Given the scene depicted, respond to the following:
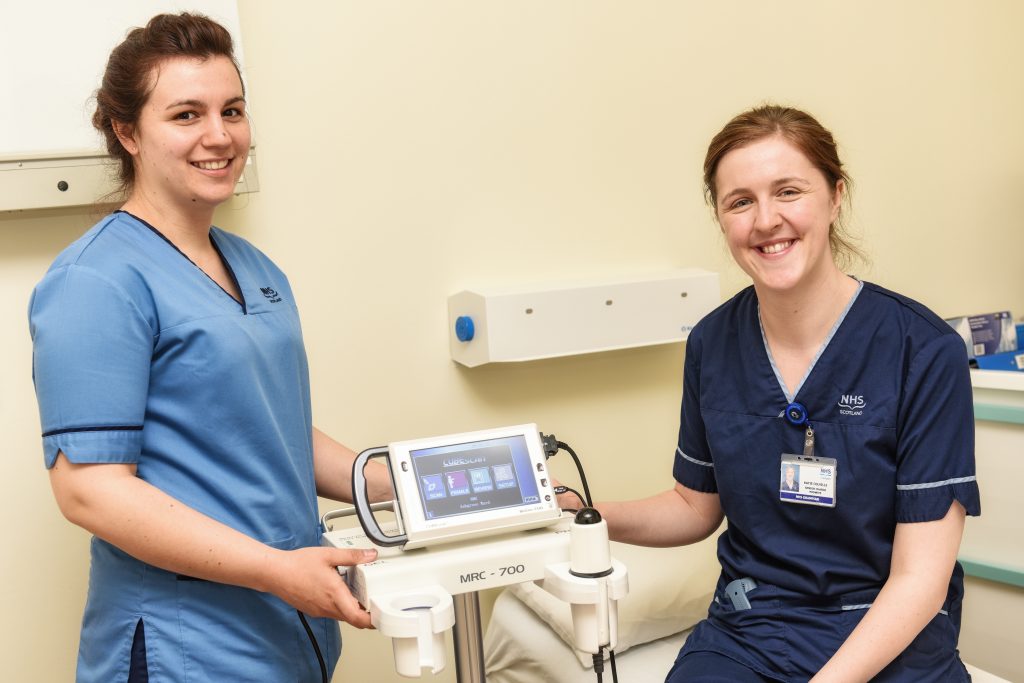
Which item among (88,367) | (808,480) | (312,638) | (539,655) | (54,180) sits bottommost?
(539,655)

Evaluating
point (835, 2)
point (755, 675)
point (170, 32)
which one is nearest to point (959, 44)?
point (835, 2)

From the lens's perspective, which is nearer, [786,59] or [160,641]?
[160,641]

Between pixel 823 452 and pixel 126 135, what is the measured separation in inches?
41.4

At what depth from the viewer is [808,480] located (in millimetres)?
1450

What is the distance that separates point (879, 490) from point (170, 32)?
3.74ft

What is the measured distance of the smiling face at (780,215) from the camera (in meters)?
1.44

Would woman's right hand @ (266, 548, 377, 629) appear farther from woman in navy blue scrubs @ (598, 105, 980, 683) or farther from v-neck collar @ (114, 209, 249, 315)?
woman in navy blue scrubs @ (598, 105, 980, 683)

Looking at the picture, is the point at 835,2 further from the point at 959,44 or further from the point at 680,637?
the point at 680,637

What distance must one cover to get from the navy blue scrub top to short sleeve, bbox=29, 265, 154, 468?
2.75 ft

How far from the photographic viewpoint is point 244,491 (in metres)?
A: 1.36

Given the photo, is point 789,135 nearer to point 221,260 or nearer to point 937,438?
point 937,438

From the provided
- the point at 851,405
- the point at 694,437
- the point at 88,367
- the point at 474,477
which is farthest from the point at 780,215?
the point at 88,367

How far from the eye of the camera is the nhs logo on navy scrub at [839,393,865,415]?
144 cm

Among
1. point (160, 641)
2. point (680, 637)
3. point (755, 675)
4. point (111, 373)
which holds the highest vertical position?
point (111, 373)
